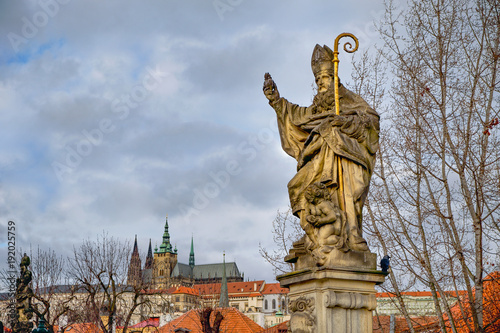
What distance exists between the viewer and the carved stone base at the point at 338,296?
548 centimetres

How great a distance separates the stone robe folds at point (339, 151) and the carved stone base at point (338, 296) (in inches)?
15.7

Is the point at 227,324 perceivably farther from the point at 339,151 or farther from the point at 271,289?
the point at 271,289

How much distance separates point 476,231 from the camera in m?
9.16

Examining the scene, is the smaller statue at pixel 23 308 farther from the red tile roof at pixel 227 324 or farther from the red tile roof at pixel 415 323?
the red tile roof at pixel 227 324

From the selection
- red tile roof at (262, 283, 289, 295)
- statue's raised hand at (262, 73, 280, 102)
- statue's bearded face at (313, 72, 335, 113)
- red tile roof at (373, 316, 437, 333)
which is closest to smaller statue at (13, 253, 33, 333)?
red tile roof at (373, 316, 437, 333)

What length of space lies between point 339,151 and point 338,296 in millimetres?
1535

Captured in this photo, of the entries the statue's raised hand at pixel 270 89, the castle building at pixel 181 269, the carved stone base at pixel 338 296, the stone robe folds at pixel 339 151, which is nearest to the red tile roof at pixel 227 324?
the statue's raised hand at pixel 270 89

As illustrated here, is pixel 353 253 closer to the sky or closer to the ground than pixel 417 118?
closer to the ground

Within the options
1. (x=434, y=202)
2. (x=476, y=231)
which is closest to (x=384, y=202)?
(x=434, y=202)

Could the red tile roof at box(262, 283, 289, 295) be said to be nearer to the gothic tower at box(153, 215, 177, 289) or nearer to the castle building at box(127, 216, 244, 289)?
the castle building at box(127, 216, 244, 289)

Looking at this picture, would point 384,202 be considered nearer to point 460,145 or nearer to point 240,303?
point 460,145

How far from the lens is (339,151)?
6008 mm

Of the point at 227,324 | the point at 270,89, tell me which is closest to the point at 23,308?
the point at 270,89

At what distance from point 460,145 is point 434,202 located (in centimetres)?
115
